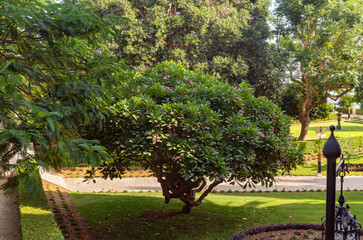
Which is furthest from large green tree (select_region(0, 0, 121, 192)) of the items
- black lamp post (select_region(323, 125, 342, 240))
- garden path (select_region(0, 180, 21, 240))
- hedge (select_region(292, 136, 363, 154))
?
hedge (select_region(292, 136, 363, 154))

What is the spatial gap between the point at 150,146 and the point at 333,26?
19.7 m

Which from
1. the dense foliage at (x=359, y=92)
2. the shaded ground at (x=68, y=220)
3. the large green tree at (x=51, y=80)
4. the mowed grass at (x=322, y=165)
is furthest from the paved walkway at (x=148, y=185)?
the large green tree at (x=51, y=80)

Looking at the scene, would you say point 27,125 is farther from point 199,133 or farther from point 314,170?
point 314,170

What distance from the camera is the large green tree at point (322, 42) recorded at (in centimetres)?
2248

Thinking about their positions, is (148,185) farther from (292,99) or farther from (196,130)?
(292,99)

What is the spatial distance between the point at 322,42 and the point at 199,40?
8.39 m

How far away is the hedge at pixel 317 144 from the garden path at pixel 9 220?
720 inches

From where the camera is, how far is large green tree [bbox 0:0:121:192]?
464 cm

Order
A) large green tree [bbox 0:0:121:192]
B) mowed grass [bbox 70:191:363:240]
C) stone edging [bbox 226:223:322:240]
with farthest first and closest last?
mowed grass [bbox 70:191:363:240] < stone edging [bbox 226:223:322:240] < large green tree [bbox 0:0:121:192]

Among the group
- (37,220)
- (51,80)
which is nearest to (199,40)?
(37,220)

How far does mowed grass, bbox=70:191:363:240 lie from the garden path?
78.7 inches

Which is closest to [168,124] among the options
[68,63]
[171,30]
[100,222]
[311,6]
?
[68,63]

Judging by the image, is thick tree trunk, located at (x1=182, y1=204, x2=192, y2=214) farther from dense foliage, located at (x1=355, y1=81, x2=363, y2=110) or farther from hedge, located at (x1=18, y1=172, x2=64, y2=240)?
dense foliage, located at (x1=355, y1=81, x2=363, y2=110)

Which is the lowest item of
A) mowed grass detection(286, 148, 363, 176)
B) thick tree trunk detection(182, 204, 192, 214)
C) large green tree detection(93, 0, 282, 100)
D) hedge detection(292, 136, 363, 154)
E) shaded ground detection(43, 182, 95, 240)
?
shaded ground detection(43, 182, 95, 240)
